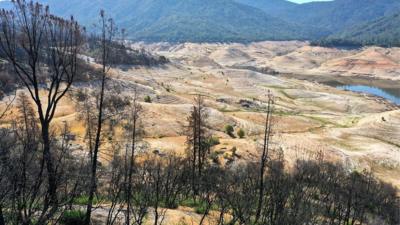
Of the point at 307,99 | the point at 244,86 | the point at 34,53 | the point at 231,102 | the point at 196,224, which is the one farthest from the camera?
the point at 244,86

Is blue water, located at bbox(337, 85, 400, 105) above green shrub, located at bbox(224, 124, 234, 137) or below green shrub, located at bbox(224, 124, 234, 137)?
above

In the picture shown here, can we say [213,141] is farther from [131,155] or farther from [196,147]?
[131,155]

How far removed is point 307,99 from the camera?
126562 millimetres

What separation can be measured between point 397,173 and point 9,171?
60.7m

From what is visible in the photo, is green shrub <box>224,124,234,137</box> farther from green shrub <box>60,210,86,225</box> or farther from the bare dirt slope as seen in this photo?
green shrub <box>60,210,86,225</box>

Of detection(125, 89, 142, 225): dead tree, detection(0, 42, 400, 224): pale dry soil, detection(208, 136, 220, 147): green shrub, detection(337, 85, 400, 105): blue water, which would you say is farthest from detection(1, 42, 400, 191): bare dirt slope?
detection(337, 85, 400, 105): blue water

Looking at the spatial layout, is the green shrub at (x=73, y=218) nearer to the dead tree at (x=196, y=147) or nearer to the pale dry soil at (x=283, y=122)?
the pale dry soil at (x=283, y=122)

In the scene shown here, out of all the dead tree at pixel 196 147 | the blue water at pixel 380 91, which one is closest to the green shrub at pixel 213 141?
the dead tree at pixel 196 147

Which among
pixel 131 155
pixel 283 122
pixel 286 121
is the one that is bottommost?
pixel 131 155

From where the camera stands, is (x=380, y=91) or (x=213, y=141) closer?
(x=213, y=141)

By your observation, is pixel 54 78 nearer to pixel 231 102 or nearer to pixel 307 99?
pixel 231 102

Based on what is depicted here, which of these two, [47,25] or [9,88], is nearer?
[47,25]

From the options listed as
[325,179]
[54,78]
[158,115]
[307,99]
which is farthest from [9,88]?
[307,99]

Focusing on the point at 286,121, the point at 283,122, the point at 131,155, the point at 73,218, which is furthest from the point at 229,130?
the point at 73,218
